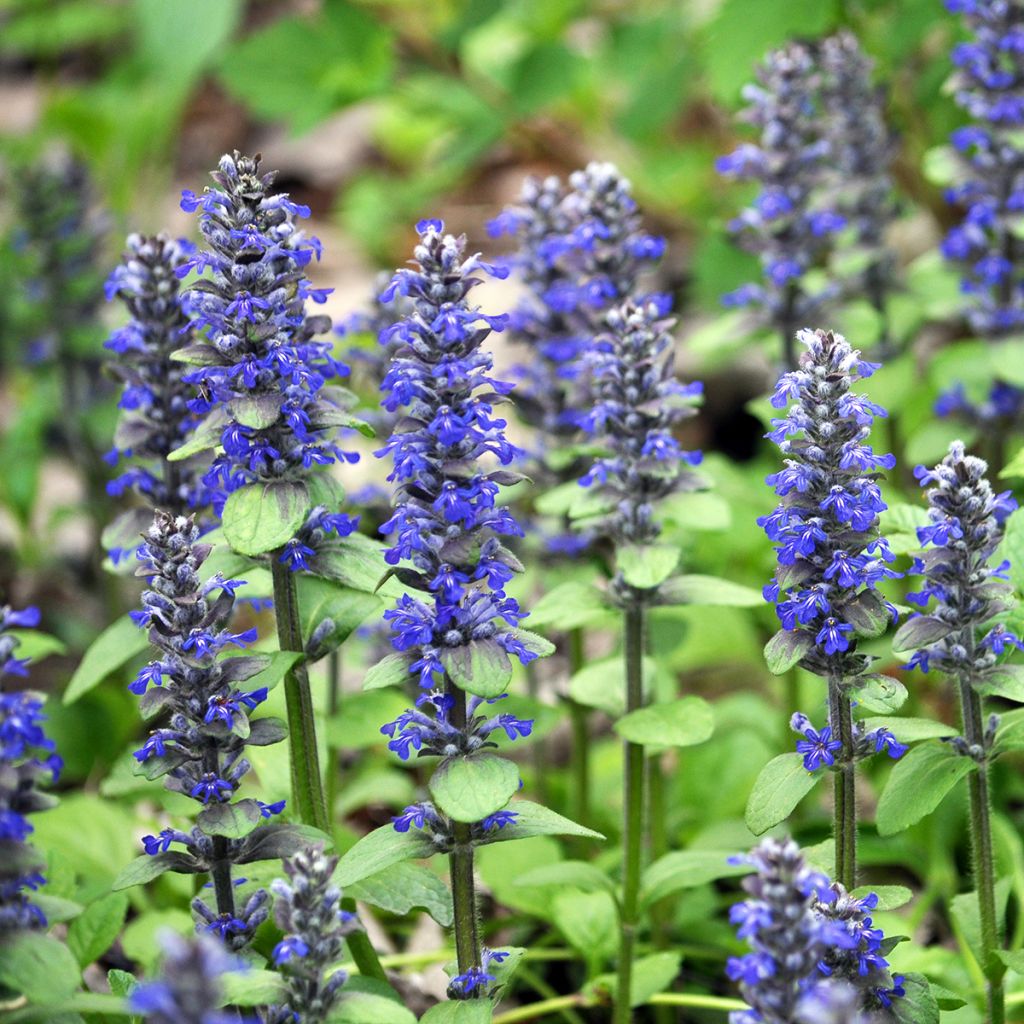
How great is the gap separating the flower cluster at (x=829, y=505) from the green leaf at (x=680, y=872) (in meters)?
1.32

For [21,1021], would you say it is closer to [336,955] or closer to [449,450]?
[336,955]

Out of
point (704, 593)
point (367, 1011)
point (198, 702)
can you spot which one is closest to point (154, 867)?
point (198, 702)

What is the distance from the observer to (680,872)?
5.02 m

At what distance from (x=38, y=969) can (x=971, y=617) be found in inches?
106

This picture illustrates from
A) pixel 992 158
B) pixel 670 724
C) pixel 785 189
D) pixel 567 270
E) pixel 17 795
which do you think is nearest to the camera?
pixel 17 795

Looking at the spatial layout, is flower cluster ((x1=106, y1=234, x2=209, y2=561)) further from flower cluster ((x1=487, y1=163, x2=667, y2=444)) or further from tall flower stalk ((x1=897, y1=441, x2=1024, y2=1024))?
tall flower stalk ((x1=897, y1=441, x2=1024, y2=1024))

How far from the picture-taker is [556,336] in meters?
5.93

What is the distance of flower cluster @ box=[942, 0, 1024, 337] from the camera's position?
20.4 ft

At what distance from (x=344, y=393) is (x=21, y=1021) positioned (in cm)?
203

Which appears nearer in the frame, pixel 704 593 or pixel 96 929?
pixel 96 929

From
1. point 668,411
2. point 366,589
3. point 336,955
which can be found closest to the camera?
point 336,955

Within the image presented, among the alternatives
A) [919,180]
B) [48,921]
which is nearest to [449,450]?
[48,921]

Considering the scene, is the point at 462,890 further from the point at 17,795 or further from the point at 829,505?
the point at 829,505

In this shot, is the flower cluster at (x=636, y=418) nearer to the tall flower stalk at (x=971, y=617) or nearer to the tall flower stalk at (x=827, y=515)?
the tall flower stalk at (x=827, y=515)
